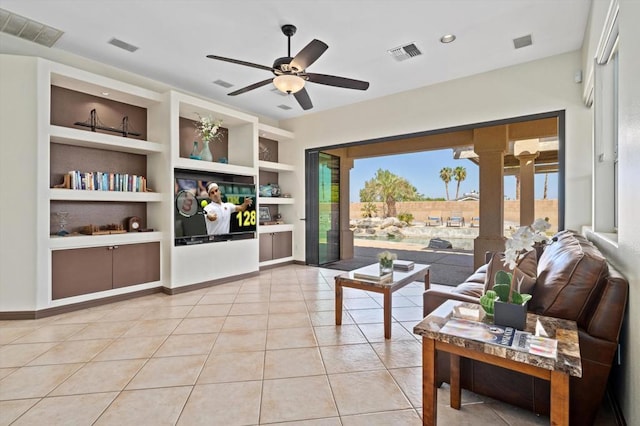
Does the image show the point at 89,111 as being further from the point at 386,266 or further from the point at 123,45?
the point at 386,266

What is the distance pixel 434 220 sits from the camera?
1308 cm

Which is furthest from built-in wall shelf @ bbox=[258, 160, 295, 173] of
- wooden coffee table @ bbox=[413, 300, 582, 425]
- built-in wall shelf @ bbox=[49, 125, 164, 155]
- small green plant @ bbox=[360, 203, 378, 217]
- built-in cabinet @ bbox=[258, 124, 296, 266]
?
small green plant @ bbox=[360, 203, 378, 217]

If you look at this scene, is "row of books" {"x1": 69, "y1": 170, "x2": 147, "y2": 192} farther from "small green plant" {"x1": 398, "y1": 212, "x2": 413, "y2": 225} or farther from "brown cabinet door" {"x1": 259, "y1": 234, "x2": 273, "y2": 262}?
"small green plant" {"x1": 398, "y1": 212, "x2": 413, "y2": 225}

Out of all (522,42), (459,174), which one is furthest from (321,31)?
(459,174)

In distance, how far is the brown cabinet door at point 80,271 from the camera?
11.7 feet

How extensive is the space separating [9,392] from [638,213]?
145 inches

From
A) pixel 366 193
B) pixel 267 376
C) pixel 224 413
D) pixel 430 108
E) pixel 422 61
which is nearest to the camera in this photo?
pixel 224 413

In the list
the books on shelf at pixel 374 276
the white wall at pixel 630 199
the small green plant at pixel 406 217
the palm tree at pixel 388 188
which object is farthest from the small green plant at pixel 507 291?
the palm tree at pixel 388 188

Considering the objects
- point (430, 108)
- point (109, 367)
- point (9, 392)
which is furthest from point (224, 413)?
point (430, 108)

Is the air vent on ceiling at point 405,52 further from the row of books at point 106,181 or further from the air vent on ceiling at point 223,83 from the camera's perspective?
the row of books at point 106,181

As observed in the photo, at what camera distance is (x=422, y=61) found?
4168 millimetres

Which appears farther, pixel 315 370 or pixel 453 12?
pixel 453 12

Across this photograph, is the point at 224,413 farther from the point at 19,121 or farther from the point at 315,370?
the point at 19,121

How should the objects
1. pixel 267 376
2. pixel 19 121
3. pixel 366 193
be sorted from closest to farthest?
pixel 267 376 → pixel 19 121 → pixel 366 193
